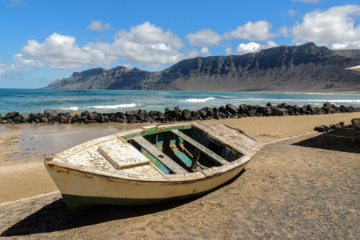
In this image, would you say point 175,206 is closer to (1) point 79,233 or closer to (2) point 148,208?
(2) point 148,208

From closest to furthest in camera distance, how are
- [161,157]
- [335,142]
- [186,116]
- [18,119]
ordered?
[161,157], [335,142], [18,119], [186,116]

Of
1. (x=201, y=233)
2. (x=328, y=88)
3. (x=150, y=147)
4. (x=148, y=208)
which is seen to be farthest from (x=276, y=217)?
(x=328, y=88)

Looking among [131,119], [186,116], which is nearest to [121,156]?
[131,119]

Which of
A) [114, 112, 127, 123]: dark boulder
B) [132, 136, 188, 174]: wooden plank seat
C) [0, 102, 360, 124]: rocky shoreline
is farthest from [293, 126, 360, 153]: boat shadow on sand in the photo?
[114, 112, 127, 123]: dark boulder

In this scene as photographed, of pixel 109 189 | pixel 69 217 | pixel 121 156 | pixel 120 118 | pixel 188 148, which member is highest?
pixel 121 156

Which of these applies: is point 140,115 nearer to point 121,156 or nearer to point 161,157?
Answer: point 161,157

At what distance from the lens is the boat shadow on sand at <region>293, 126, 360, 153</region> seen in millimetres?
7742

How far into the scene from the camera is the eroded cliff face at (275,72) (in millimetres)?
133775

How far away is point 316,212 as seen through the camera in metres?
3.81

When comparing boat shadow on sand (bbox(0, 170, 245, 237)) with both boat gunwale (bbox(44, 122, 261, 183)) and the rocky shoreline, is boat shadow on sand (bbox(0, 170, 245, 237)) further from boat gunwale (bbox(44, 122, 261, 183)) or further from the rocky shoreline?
the rocky shoreline

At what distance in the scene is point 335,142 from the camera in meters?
8.49

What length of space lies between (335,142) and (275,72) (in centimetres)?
16925

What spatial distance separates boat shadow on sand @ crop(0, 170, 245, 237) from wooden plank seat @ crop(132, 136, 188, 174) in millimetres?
579

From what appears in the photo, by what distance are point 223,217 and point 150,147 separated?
180cm
